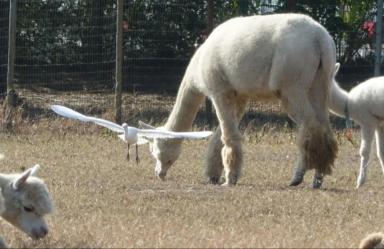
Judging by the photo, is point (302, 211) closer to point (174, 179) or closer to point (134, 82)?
point (174, 179)

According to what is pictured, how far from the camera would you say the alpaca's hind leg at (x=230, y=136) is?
10695mm

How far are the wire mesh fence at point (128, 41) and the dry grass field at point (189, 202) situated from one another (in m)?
4.39

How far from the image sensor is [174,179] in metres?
11.0

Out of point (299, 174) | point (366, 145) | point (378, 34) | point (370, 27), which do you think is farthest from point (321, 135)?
point (370, 27)

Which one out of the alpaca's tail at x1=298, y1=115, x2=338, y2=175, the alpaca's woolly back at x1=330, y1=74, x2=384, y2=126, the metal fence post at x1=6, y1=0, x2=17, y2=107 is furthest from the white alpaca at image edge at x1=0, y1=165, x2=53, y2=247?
the metal fence post at x1=6, y1=0, x2=17, y2=107

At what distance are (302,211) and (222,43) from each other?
2834mm

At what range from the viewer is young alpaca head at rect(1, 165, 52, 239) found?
679cm

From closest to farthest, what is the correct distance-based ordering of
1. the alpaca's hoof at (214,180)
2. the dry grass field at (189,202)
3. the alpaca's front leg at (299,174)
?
the dry grass field at (189,202) → the alpaca's front leg at (299,174) → the alpaca's hoof at (214,180)

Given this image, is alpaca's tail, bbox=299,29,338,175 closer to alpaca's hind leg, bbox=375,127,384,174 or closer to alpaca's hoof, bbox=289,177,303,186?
alpaca's hoof, bbox=289,177,303,186

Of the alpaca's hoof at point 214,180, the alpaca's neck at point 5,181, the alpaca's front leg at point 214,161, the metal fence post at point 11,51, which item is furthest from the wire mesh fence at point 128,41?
the alpaca's neck at point 5,181

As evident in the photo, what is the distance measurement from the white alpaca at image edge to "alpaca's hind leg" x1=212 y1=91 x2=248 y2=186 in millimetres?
3966

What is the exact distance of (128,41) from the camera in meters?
19.0

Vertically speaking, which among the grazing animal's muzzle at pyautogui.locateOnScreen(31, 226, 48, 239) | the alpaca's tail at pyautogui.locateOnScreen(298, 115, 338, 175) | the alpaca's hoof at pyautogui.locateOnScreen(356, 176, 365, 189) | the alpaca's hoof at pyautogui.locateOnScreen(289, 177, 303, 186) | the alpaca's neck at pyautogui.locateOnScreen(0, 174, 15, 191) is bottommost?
the alpaca's hoof at pyautogui.locateOnScreen(356, 176, 365, 189)

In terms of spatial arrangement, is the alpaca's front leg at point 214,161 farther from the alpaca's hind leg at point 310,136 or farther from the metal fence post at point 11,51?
the metal fence post at point 11,51
